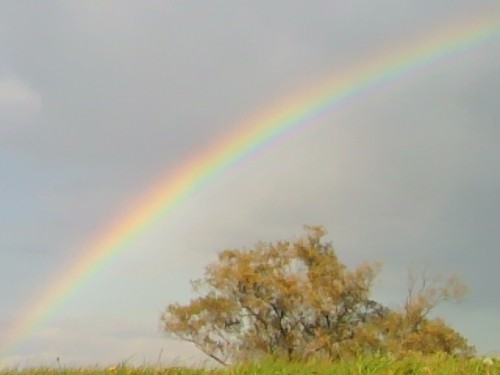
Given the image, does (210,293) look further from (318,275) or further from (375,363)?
(375,363)

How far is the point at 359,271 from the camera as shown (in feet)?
137

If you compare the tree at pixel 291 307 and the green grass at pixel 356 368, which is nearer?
the green grass at pixel 356 368

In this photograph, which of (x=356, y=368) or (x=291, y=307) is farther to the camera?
(x=291, y=307)

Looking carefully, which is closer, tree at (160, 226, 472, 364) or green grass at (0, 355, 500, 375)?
green grass at (0, 355, 500, 375)

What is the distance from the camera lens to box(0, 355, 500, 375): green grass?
27.0ft

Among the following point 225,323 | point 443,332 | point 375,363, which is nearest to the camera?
point 375,363

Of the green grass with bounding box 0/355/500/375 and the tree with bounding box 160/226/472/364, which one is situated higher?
the tree with bounding box 160/226/472/364

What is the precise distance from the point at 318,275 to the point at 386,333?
4294 millimetres

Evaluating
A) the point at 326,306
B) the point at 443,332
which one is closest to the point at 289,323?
the point at 326,306

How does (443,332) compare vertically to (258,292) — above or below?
below

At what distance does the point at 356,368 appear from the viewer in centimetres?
838

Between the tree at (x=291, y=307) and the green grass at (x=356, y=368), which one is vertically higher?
the tree at (x=291, y=307)

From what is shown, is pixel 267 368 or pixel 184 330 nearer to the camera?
pixel 267 368

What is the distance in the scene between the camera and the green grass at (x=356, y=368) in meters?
8.23
